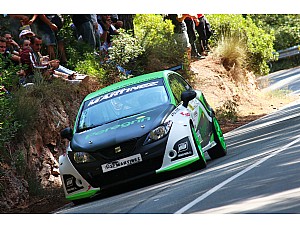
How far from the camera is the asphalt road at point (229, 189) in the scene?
9039 millimetres

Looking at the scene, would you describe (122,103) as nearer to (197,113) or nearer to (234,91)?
(197,113)

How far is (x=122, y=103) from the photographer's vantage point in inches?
553

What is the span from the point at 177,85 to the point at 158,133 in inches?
95.1

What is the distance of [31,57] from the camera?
18.5m

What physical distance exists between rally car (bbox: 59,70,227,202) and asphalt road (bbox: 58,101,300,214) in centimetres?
28

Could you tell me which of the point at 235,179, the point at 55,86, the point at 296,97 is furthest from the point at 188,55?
the point at 235,179

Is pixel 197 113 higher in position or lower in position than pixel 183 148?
higher

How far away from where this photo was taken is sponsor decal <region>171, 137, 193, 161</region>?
12742 mm

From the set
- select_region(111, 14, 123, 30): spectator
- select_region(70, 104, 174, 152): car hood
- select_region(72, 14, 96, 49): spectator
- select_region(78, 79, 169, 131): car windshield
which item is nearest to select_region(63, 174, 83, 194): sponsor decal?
select_region(70, 104, 174, 152): car hood

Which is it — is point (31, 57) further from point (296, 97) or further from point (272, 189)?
point (296, 97)

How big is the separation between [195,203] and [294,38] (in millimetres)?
36434

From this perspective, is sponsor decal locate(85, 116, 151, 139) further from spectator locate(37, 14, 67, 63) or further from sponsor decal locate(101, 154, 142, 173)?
spectator locate(37, 14, 67, 63)

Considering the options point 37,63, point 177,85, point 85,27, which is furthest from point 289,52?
point 177,85

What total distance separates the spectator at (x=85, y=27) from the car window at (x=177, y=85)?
7.53m
